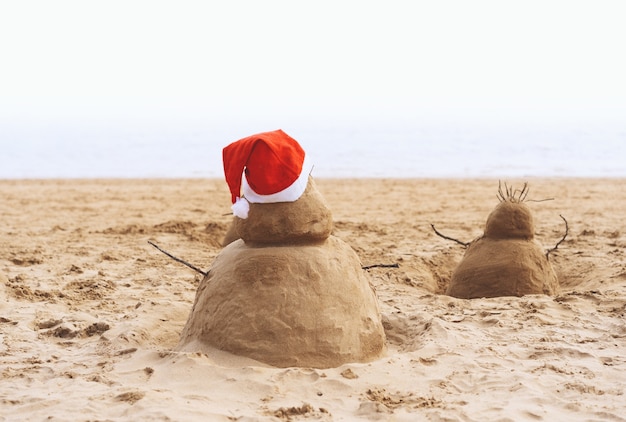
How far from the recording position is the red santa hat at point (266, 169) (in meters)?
3.76

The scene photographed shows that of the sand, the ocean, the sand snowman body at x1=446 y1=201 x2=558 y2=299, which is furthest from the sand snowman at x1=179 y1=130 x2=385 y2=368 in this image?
the ocean

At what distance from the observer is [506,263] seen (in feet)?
18.1

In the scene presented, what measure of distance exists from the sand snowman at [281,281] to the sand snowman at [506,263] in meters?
1.81

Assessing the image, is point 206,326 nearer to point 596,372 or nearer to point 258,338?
point 258,338

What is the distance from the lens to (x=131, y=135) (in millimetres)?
37375

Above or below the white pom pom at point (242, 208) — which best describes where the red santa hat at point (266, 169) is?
above

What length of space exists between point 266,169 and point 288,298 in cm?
67

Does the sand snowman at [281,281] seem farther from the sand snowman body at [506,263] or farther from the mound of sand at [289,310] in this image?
the sand snowman body at [506,263]

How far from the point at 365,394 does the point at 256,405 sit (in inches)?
20.7

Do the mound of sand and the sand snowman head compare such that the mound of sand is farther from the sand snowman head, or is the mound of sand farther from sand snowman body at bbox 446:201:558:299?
sand snowman body at bbox 446:201:558:299

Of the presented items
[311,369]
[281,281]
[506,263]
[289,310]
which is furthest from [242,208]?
[506,263]

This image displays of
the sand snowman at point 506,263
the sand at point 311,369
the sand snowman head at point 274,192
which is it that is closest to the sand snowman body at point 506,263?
the sand snowman at point 506,263

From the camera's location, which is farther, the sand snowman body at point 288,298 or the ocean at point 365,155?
the ocean at point 365,155

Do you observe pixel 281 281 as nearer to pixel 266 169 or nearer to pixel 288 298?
pixel 288 298
